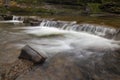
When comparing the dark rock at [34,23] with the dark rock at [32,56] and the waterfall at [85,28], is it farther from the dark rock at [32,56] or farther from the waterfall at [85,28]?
the dark rock at [32,56]

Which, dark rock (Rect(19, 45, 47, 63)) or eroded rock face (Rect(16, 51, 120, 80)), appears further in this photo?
dark rock (Rect(19, 45, 47, 63))

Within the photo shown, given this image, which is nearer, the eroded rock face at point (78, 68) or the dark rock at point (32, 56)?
the eroded rock face at point (78, 68)

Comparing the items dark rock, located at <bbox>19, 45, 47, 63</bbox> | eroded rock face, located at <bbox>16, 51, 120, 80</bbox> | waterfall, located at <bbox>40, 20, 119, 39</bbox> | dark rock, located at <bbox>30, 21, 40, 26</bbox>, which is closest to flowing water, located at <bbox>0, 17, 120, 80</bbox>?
waterfall, located at <bbox>40, 20, 119, 39</bbox>

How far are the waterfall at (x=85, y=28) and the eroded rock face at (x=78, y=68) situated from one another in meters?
4.11

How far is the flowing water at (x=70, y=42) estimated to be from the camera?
8.73m

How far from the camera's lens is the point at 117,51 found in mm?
9297

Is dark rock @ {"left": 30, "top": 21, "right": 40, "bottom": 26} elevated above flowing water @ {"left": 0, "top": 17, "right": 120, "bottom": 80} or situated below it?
below

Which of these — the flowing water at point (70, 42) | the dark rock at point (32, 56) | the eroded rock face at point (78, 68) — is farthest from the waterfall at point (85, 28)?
the dark rock at point (32, 56)

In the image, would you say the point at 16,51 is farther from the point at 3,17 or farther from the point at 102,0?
the point at 102,0

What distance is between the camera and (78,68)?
7176mm

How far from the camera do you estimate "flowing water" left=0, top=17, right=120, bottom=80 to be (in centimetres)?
873

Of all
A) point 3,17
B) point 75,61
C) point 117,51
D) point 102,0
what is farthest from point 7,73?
point 102,0

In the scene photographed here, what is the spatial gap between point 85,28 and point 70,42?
3237mm

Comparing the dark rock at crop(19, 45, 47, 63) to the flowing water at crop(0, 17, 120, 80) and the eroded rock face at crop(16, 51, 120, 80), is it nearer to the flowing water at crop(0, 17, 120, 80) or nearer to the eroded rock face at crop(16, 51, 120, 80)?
the eroded rock face at crop(16, 51, 120, 80)
